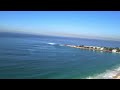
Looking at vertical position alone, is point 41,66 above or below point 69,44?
below
